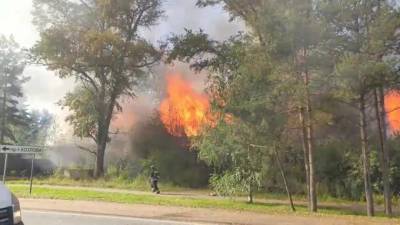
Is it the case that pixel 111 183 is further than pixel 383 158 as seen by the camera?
Yes

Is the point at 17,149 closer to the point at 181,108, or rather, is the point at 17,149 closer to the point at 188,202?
the point at 188,202

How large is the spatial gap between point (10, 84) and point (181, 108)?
106ft

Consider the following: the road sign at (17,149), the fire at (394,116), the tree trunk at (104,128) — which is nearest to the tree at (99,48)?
the tree trunk at (104,128)

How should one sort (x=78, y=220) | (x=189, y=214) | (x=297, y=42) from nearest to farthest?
(x=78, y=220)
(x=189, y=214)
(x=297, y=42)

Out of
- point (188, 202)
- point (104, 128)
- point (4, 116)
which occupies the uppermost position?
point (4, 116)

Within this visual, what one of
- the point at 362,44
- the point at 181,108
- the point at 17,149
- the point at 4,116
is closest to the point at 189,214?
the point at 362,44

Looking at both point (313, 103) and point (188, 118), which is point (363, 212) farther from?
point (188, 118)

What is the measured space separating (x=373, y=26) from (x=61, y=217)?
12699mm

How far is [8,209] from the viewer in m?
6.57

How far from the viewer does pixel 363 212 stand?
73.4ft

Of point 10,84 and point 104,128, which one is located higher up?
point 10,84

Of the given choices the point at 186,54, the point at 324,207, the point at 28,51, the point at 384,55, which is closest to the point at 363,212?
the point at 324,207

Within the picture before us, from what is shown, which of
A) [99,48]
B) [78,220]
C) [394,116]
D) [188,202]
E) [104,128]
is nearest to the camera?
[78,220]

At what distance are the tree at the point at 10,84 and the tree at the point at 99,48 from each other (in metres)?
21.8
